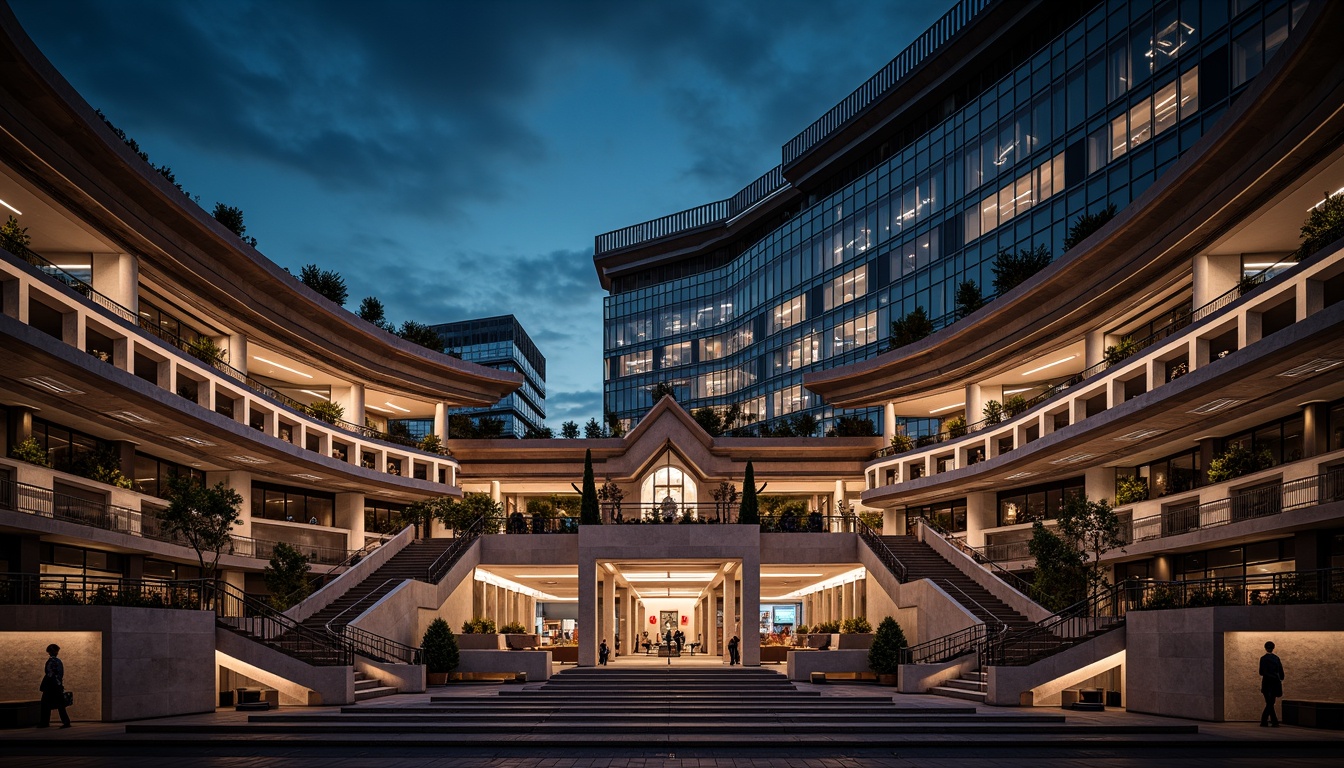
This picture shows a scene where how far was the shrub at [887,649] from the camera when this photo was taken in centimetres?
3456

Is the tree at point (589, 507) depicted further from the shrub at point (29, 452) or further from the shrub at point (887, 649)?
the shrub at point (29, 452)

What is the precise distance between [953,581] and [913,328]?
72.9ft

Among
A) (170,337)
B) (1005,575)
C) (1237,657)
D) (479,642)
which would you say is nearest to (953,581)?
(1005,575)

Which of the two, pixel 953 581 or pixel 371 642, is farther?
pixel 953 581

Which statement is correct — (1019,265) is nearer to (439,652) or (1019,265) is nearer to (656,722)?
(439,652)

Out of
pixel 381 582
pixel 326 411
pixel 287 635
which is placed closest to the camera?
pixel 287 635

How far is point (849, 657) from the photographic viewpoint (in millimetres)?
36281

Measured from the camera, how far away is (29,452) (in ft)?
107

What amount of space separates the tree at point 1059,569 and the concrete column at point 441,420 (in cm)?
3732

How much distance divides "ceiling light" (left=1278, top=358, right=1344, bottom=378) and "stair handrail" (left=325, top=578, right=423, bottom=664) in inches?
1108

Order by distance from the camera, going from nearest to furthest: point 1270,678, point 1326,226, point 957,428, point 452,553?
point 1270,678
point 1326,226
point 452,553
point 957,428

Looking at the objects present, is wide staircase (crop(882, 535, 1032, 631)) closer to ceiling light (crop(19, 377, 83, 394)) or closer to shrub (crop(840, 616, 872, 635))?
shrub (crop(840, 616, 872, 635))

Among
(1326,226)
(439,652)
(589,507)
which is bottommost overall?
(439,652)

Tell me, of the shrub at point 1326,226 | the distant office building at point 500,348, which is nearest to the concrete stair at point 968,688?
the shrub at point 1326,226
